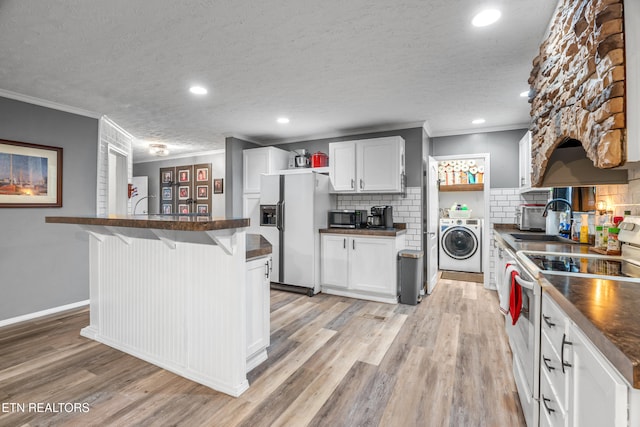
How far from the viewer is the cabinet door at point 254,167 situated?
5027 mm

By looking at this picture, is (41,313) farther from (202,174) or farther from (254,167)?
(202,174)

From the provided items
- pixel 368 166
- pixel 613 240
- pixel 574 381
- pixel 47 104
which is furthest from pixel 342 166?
pixel 574 381

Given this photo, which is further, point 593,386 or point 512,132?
point 512,132

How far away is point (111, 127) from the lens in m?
4.43

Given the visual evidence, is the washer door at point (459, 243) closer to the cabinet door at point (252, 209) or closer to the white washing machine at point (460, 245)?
the white washing machine at point (460, 245)

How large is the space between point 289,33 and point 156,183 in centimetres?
674

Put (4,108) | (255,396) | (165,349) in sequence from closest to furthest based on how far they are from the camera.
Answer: (255,396) < (165,349) < (4,108)

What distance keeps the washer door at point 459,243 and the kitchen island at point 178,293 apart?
14.9 feet

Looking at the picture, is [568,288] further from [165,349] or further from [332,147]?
[332,147]

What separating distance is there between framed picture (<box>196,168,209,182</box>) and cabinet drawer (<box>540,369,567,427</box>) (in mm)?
6709

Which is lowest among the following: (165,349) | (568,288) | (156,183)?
(165,349)

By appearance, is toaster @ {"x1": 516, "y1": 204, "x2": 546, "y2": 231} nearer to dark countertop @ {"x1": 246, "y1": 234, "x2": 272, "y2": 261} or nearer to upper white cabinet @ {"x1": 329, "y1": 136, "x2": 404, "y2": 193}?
upper white cabinet @ {"x1": 329, "y1": 136, "x2": 404, "y2": 193}

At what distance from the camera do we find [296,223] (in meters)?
4.30

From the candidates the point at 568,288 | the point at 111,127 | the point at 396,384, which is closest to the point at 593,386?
the point at 568,288
